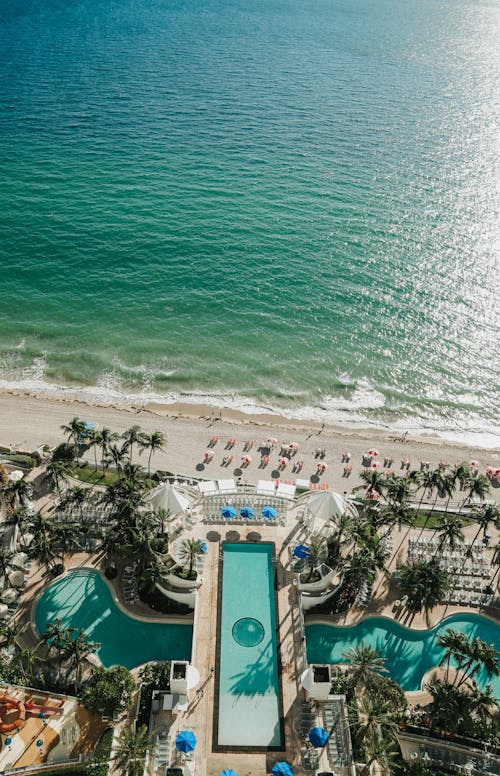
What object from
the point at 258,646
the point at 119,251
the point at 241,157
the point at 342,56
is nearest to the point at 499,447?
the point at 258,646

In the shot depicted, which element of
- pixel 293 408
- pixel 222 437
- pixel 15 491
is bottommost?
pixel 15 491

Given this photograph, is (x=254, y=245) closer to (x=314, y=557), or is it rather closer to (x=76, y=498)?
(x=76, y=498)

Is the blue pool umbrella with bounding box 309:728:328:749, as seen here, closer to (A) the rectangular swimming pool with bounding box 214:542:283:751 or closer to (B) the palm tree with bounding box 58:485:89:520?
(A) the rectangular swimming pool with bounding box 214:542:283:751

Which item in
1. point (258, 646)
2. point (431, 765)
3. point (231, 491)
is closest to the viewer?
point (431, 765)

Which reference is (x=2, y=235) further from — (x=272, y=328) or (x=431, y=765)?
(x=431, y=765)

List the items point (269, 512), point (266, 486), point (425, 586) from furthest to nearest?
point (266, 486)
point (269, 512)
point (425, 586)

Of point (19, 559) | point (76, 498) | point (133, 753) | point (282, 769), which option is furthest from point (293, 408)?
point (133, 753)

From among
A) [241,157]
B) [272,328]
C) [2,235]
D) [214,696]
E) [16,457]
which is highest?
[241,157]
